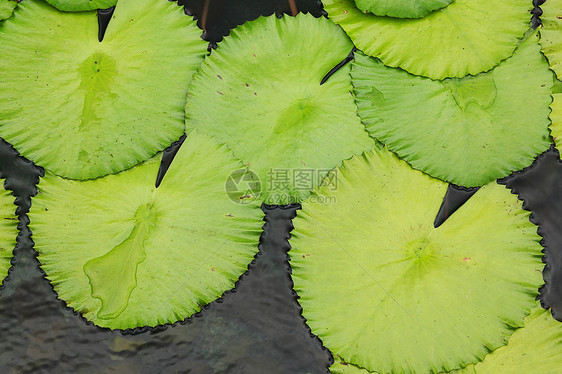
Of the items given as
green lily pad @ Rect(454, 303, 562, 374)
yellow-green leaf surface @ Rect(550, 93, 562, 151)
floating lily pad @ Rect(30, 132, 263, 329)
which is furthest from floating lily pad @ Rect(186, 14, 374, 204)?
green lily pad @ Rect(454, 303, 562, 374)

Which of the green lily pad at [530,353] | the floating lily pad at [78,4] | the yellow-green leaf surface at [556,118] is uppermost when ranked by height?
the floating lily pad at [78,4]

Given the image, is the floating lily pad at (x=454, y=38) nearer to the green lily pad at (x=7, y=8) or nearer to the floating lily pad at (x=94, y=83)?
the floating lily pad at (x=94, y=83)

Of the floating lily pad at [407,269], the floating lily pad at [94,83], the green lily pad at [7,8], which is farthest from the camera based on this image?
the green lily pad at [7,8]

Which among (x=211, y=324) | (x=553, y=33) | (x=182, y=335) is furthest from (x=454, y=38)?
(x=182, y=335)

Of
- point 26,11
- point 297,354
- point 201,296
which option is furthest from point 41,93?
point 297,354

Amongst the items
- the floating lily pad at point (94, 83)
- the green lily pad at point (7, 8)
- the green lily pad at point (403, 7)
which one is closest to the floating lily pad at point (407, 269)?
the green lily pad at point (403, 7)

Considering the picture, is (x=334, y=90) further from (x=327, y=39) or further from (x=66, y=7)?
(x=66, y=7)

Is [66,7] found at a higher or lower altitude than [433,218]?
higher
